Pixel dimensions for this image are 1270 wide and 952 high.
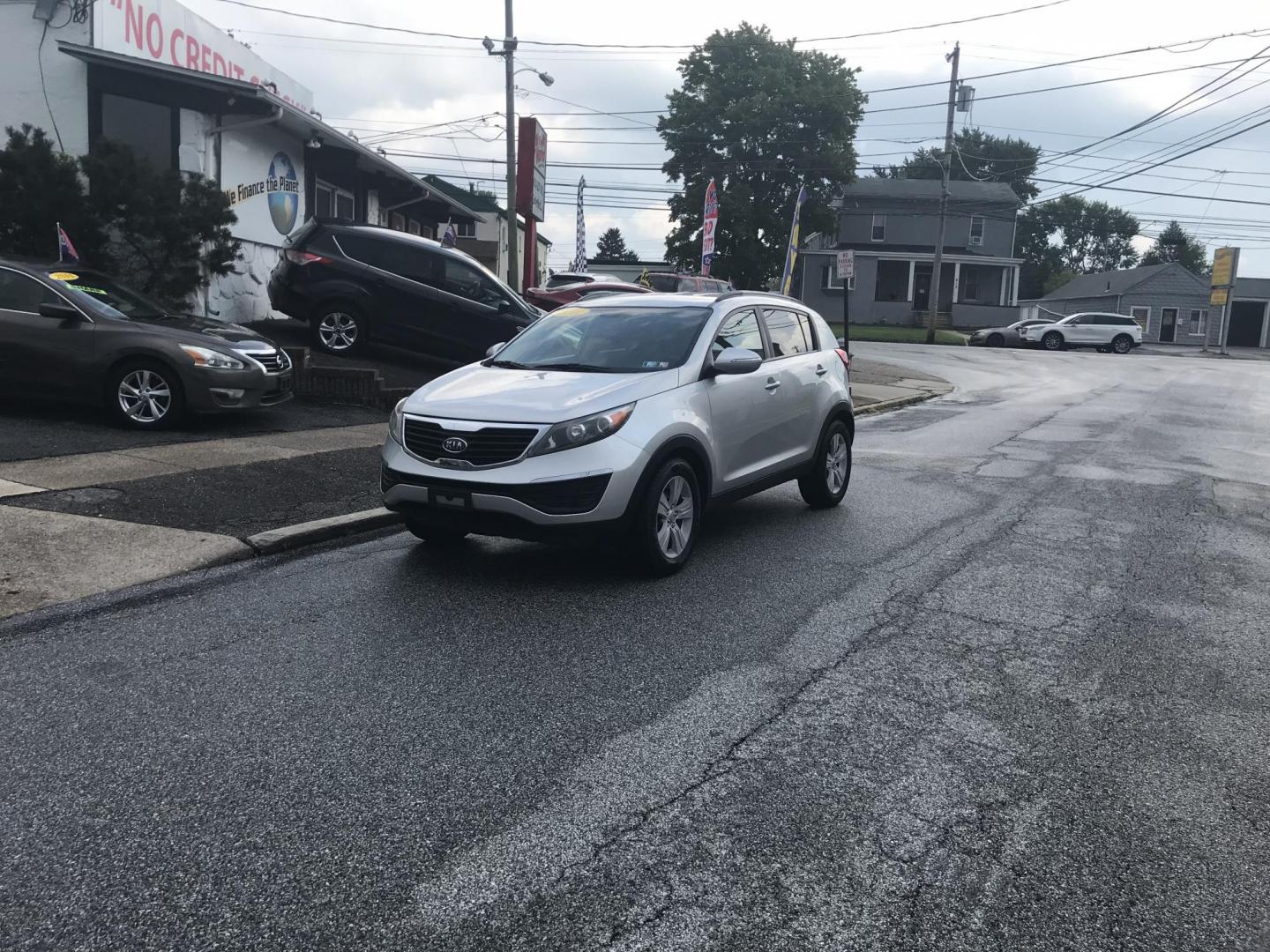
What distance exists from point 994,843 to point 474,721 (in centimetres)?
200

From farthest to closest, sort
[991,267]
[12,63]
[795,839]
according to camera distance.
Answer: [991,267]
[12,63]
[795,839]

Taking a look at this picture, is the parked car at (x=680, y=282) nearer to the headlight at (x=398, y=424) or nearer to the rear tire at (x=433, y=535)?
the rear tire at (x=433, y=535)

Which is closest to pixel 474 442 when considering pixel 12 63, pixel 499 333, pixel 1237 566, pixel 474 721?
pixel 474 721

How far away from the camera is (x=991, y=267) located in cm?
5828

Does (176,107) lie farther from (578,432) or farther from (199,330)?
(578,432)

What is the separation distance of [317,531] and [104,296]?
202 inches

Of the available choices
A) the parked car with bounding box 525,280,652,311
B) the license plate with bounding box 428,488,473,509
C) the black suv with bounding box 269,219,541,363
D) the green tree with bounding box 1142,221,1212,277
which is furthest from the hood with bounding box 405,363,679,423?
the green tree with bounding box 1142,221,1212,277

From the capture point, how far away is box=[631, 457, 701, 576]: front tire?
249 inches

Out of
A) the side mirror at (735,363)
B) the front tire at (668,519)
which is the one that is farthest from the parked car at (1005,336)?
the front tire at (668,519)

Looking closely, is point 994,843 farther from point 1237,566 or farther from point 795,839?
point 1237,566

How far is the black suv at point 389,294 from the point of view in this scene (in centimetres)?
1533

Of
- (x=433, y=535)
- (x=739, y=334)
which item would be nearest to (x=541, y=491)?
(x=433, y=535)

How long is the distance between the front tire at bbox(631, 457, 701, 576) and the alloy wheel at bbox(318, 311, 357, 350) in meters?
10.1

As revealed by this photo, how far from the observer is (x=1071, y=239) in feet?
341
